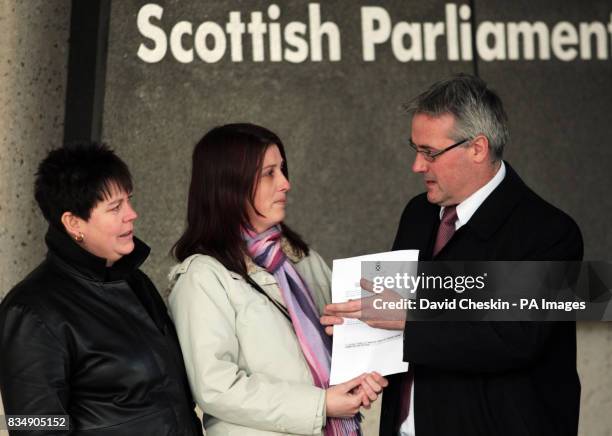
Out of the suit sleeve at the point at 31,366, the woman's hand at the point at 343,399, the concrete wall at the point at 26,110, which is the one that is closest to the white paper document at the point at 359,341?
the woman's hand at the point at 343,399

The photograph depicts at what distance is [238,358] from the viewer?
2.50 meters

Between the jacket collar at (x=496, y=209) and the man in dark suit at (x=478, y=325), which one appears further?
the jacket collar at (x=496, y=209)

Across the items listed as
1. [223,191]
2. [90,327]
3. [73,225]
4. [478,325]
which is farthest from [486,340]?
[73,225]

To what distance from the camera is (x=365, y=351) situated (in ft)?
8.27

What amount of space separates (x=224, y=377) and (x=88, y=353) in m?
0.36

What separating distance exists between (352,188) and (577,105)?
3.96 ft

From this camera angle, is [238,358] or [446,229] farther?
[446,229]

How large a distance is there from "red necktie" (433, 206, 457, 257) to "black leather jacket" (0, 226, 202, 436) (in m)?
0.82

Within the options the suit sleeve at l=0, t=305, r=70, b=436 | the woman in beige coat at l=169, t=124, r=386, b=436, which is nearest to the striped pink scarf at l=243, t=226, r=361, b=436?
the woman in beige coat at l=169, t=124, r=386, b=436

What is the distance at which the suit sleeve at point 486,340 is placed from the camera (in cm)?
237

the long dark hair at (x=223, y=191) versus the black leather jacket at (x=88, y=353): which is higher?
the long dark hair at (x=223, y=191)

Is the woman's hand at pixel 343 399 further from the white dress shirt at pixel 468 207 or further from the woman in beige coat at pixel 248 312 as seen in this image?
the white dress shirt at pixel 468 207

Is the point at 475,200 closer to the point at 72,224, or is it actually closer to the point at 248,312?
the point at 248,312

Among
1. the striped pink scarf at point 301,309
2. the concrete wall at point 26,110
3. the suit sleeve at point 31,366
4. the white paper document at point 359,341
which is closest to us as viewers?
the suit sleeve at point 31,366
